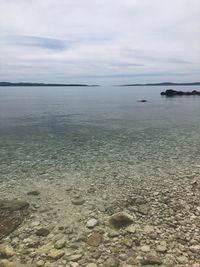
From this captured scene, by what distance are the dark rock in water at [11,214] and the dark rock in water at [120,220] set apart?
339 cm

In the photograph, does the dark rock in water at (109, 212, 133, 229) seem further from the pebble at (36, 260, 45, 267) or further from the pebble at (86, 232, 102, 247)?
the pebble at (36, 260, 45, 267)

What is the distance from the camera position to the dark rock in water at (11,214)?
32.1 feet

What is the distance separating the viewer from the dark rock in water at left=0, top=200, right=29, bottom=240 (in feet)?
32.1

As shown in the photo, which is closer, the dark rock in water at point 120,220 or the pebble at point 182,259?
the pebble at point 182,259

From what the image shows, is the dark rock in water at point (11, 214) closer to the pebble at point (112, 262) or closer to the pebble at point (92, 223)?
the pebble at point (92, 223)

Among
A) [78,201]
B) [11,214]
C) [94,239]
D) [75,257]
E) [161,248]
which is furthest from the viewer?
[78,201]

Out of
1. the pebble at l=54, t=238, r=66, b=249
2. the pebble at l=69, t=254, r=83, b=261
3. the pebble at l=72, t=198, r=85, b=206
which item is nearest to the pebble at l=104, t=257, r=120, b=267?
the pebble at l=69, t=254, r=83, b=261

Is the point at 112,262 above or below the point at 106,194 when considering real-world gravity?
above

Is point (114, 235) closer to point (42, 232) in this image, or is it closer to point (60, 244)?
point (60, 244)

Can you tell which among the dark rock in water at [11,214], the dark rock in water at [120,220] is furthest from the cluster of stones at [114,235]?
the dark rock in water at [11,214]

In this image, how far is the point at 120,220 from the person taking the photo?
10266 mm

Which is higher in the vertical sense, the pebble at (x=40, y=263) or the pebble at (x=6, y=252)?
the pebble at (x=6, y=252)

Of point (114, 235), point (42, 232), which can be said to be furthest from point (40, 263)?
point (114, 235)

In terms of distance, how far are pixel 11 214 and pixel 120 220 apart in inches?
166
